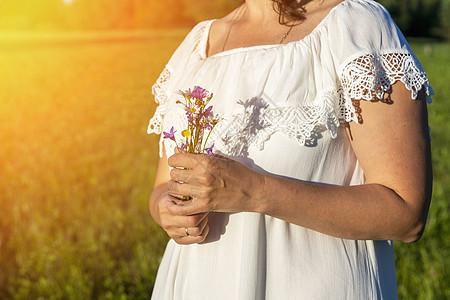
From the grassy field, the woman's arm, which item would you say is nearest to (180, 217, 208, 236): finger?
the woman's arm

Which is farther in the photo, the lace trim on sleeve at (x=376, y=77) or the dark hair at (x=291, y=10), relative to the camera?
the dark hair at (x=291, y=10)

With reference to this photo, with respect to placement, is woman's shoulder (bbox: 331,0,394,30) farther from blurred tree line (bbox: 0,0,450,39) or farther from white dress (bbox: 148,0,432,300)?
blurred tree line (bbox: 0,0,450,39)

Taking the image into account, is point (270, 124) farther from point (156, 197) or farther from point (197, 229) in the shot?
point (156, 197)

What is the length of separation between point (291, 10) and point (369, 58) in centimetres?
37

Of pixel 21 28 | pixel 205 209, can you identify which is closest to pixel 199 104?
pixel 205 209

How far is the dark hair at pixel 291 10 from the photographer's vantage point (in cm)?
168

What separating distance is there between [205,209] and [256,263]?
262 mm

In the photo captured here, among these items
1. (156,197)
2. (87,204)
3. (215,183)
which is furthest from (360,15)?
(87,204)

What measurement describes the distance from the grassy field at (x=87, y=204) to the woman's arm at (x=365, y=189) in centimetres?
271

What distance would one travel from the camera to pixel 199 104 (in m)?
1.33

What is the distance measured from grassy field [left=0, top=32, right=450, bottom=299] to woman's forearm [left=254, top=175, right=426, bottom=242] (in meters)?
2.70

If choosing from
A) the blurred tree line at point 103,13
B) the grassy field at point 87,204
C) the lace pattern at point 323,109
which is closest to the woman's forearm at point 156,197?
the lace pattern at point 323,109

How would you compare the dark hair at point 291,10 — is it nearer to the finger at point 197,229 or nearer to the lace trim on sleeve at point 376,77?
the lace trim on sleeve at point 376,77

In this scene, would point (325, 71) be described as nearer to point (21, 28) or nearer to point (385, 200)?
point (385, 200)
